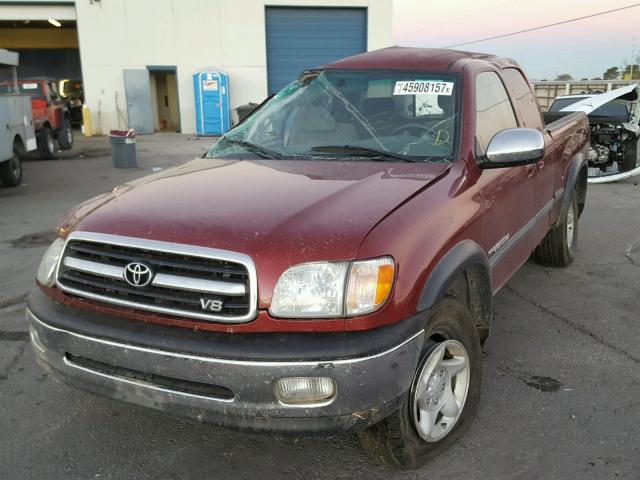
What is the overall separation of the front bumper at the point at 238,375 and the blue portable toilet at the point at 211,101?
1995 centimetres

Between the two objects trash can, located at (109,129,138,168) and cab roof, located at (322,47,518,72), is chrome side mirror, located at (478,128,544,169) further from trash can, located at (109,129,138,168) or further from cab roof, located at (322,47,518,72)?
trash can, located at (109,129,138,168)

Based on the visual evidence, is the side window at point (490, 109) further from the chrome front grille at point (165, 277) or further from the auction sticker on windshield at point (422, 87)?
the chrome front grille at point (165, 277)

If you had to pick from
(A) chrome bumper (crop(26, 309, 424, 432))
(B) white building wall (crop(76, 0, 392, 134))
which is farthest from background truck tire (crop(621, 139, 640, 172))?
(B) white building wall (crop(76, 0, 392, 134))

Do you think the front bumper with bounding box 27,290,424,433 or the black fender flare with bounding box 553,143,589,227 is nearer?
the front bumper with bounding box 27,290,424,433

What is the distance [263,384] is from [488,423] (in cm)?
148

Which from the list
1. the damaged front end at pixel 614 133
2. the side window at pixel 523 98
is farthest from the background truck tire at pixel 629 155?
the side window at pixel 523 98

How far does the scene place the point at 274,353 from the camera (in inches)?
84.4

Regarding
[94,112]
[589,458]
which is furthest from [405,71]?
[94,112]

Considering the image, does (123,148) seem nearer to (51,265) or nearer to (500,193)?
(51,265)

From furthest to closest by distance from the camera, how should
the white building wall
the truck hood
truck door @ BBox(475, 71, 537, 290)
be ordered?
the white building wall, truck door @ BBox(475, 71, 537, 290), the truck hood

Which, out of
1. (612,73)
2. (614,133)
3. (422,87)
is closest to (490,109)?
(422,87)

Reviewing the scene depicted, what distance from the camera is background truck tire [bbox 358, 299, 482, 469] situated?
8.06 ft

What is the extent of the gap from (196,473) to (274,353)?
0.93m

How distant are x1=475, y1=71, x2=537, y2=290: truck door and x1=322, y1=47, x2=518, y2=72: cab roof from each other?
16cm
